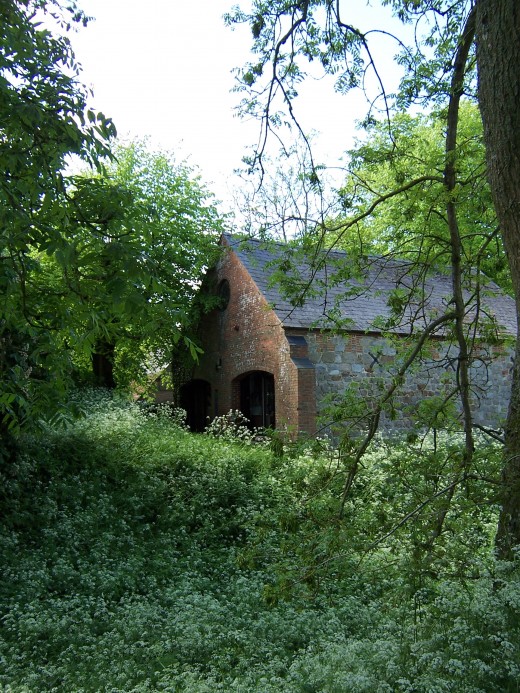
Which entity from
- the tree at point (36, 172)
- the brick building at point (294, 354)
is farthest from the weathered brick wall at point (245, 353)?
the tree at point (36, 172)

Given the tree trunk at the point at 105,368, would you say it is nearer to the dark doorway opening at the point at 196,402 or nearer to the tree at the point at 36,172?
the dark doorway opening at the point at 196,402

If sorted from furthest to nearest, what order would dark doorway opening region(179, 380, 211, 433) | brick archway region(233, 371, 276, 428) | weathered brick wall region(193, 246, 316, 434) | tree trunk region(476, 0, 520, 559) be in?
dark doorway opening region(179, 380, 211, 433), brick archway region(233, 371, 276, 428), weathered brick wall region(193, 246, 316, 434), tree trunk region(476, 0, 520, 559)

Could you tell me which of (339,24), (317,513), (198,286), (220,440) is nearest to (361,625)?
(317,513)

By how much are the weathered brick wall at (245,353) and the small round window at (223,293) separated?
145 millimetres

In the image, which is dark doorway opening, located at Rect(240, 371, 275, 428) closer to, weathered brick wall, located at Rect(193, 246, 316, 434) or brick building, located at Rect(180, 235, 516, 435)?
brick building, located at Rect(180, 235, 516, 435)

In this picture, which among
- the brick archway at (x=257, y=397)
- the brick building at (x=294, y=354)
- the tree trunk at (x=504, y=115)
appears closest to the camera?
the tree trunk at (x=504, y=115)

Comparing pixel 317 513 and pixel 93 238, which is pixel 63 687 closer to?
pixel 317 513

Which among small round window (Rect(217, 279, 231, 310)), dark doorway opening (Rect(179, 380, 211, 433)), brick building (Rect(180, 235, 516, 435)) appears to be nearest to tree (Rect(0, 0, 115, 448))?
brick building (Rect(180, 235, 516, 435))

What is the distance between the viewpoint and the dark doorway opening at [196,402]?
2147cm

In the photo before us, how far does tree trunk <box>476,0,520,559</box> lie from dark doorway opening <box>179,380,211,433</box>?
56.1 feet

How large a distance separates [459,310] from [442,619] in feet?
9.01

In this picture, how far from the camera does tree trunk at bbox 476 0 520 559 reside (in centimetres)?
434

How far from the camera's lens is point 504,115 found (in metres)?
4.39

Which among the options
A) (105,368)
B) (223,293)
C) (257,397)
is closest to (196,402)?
(105,368)
